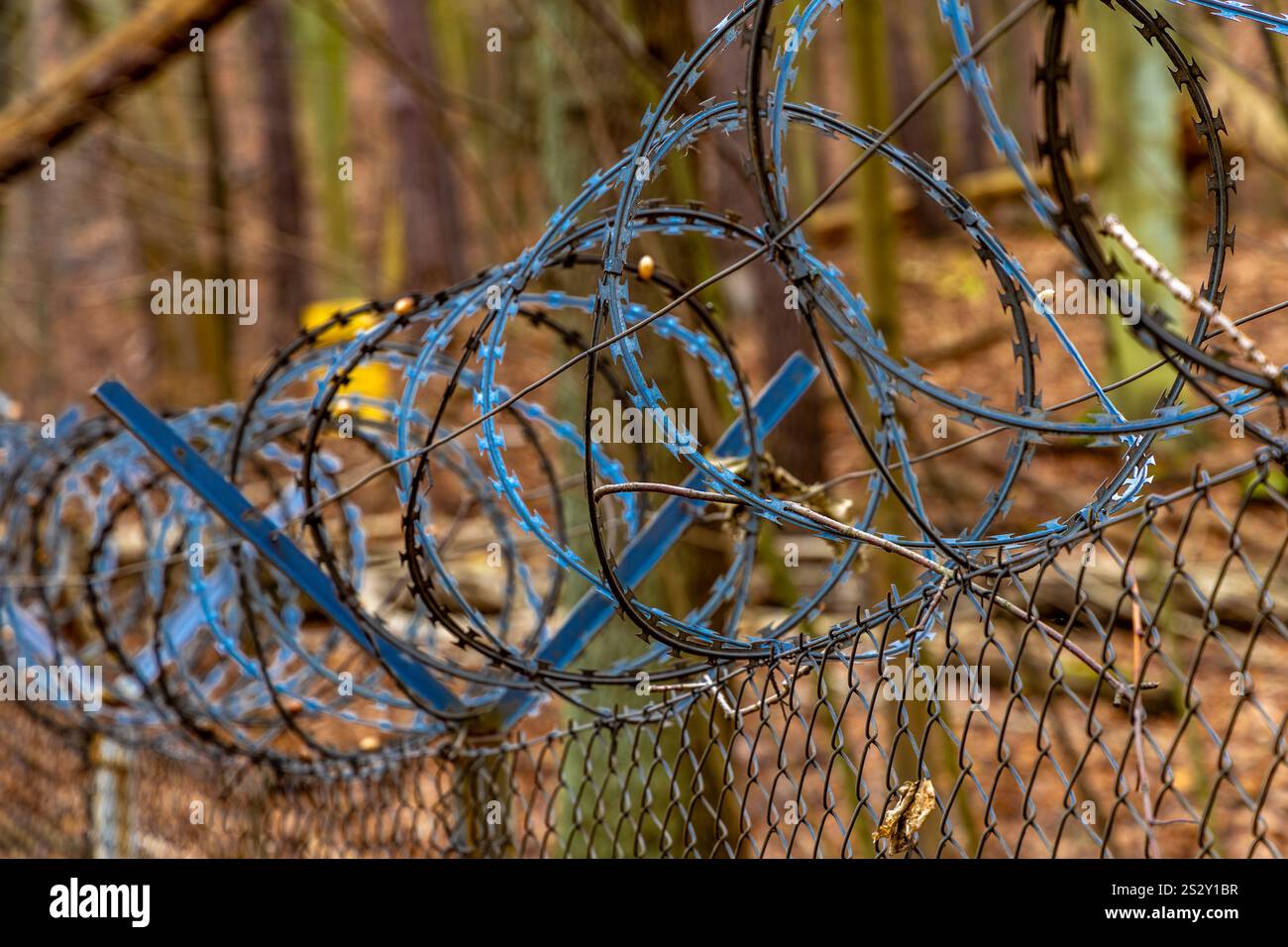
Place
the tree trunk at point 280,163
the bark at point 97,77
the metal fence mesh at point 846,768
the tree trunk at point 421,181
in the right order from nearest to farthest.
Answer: the metal fence mesh at point 846,768, the bark at point 97,77, the tree trunk at point 421,181, the tree trunk at point 280,163

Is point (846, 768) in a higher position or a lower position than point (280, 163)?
lower

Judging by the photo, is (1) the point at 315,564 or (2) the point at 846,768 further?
(1) the point at 315,564

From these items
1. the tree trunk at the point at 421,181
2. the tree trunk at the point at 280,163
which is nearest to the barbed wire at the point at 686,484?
the tree trunk at the point at 421,181

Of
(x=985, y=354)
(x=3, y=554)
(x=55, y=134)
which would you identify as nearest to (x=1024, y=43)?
(x=985, y=354)

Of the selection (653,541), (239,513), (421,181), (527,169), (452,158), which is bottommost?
(653,541)

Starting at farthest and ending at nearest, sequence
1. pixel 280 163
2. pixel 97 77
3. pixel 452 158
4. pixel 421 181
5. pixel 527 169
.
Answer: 1. pixel 527 169
2. pixel 280 163
3. pixel 421 181
4. pixel 452 158
5. pixel 97 77

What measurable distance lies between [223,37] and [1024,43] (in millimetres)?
18388

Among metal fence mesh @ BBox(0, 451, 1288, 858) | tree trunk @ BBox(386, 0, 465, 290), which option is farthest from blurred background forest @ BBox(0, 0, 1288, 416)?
metal fence mesh @ BBox(0, 451, 1288, 858)

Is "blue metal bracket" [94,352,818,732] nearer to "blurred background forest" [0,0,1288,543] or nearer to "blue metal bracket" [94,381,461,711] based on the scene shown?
"blue metal bracket" [94,381,461,711]

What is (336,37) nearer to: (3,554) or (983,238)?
(3,554)

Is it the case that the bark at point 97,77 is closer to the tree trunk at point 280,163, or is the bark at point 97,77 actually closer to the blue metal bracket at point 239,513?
the blue metal bracket at point 239,513

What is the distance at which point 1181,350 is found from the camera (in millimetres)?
1771

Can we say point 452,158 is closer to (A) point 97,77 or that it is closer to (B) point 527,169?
(A) point 97,77

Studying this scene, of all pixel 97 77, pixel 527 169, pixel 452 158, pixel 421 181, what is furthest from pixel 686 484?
pixel 527 169
